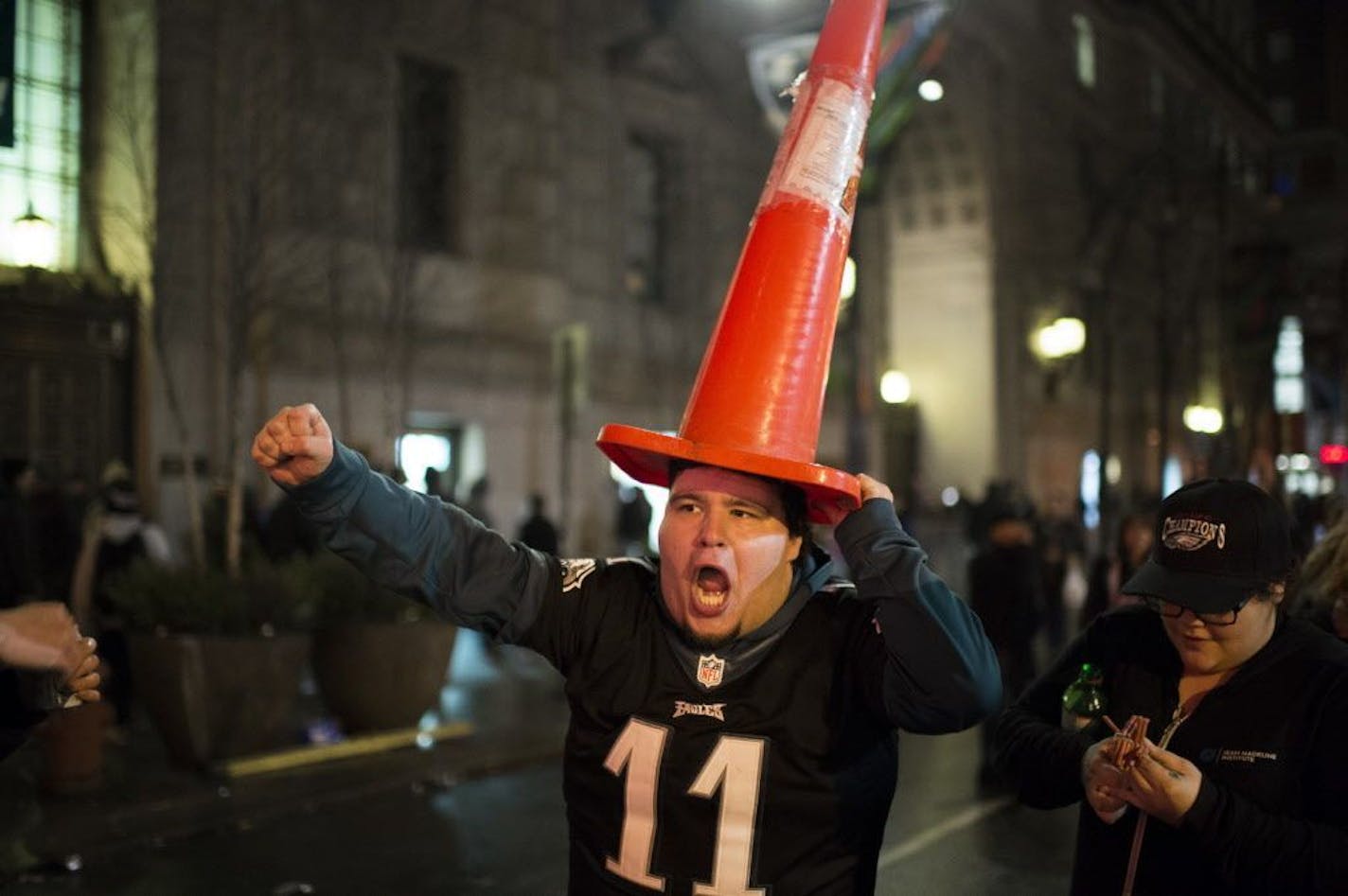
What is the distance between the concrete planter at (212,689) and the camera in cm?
802

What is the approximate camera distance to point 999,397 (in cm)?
3114

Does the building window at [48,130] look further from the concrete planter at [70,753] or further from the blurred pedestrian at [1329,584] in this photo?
the blurred pedestrian at [1329,584]

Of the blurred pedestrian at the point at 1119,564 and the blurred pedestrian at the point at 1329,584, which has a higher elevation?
the blurred pedestrian at the point at 1329,584

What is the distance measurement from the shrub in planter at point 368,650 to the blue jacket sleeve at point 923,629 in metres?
7.14

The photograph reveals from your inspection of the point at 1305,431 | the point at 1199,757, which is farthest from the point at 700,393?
the point at 1305,431

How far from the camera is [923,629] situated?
2.29m

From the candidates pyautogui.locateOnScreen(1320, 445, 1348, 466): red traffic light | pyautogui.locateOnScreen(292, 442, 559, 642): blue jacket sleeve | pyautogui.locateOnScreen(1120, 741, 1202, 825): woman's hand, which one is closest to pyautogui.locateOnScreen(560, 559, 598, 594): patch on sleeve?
pyautogui.locateOnScreen(292, 442, 559, 642): blue jacket sleeve

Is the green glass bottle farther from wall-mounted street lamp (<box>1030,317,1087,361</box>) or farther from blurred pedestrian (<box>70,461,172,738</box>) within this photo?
wall-mounted street lamp (<box>1030,317,1087,361</box>)

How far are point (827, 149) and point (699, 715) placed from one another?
1.32 metres

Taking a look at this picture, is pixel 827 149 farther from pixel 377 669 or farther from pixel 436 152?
pixel 436 152

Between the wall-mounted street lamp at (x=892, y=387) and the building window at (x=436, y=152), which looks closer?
the building window at (x=436, y=152)

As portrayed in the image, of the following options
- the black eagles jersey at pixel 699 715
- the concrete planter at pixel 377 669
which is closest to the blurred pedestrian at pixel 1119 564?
the concrete planter at pixel 377 669

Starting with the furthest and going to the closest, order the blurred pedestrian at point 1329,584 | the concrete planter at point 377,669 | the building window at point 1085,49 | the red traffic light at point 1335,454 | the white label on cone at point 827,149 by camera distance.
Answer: the building window at point 1085,49 → the red traffic light at point 1335,454 → the concrete planter at point 377,669 → the blurred pedestrian at point 1329,584 → the white label on cone at point 827,149

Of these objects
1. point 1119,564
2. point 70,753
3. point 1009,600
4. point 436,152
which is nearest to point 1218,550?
point 1119,564
